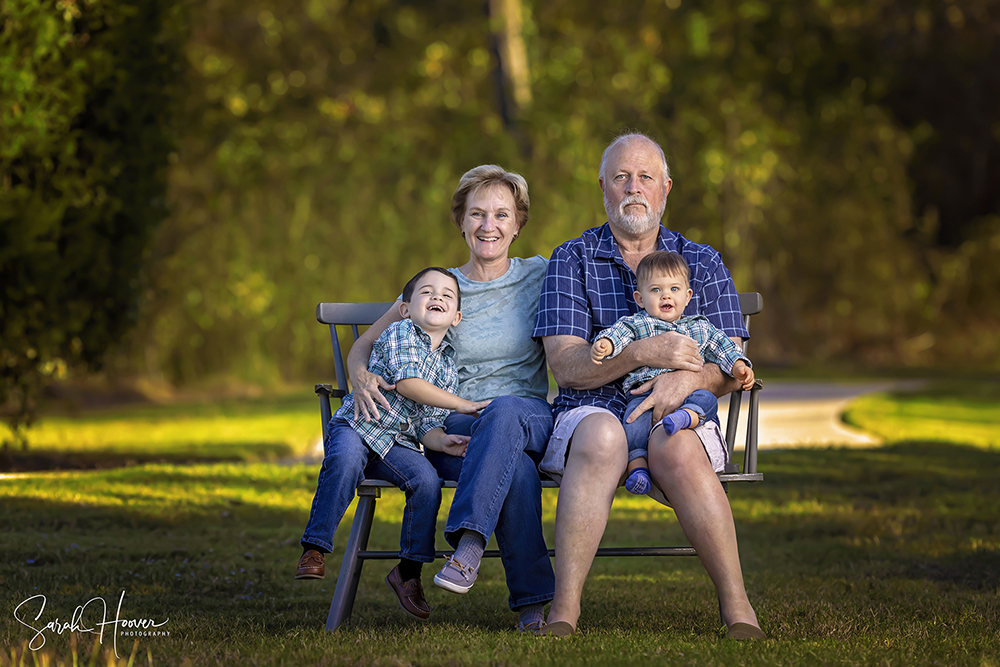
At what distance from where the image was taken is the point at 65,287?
24.2ft

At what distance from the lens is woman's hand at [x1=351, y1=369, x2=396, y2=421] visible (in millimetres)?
3848

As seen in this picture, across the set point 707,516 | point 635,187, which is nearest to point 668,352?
point 707,516

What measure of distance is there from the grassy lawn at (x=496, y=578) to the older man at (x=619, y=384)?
0.26 m

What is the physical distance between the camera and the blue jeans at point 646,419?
12.3 feet

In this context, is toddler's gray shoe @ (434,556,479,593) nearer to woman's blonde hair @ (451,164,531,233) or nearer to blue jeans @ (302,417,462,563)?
blue jeans @ (302,417,462,563)

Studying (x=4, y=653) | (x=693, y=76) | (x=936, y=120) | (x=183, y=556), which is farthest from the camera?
(x=936, y=120)

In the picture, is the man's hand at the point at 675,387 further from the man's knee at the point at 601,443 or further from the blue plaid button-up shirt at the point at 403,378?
the blue plaid button-up shirt at the point at 403,378

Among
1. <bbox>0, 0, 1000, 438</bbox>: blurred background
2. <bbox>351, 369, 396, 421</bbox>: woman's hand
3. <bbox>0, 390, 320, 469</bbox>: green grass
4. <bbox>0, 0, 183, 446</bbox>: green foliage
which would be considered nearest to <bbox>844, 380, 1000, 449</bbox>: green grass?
<bbox>0, 0, 1000, 438</bbox>: blurred background

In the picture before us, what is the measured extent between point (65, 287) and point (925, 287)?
17225 millimetres

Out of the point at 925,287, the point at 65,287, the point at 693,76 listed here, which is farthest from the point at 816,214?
the point at 65,287

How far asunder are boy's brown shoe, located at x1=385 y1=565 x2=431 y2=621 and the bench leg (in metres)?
0.17

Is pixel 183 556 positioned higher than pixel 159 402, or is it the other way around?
pixel 159 402

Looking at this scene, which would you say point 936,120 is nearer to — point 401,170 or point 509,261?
point 401,170

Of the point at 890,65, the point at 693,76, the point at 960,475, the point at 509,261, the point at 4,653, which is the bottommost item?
the point at 4,653
